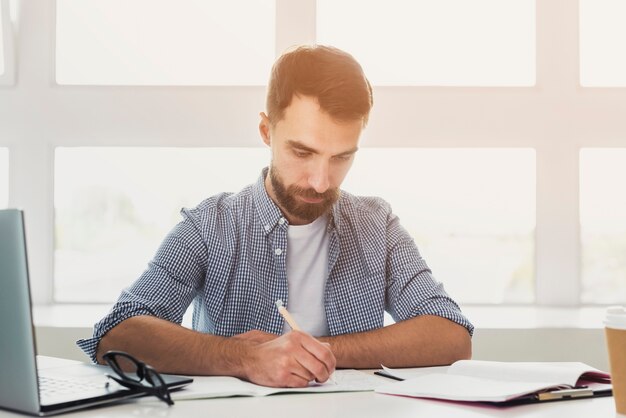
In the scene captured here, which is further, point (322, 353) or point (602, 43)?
point (602, 43)

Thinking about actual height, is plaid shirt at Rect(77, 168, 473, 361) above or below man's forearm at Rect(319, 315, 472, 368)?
above

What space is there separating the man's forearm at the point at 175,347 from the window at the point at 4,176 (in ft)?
4.37

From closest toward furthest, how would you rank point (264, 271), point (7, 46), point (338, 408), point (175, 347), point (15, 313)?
point (15, 313) → point (338, 408) → point (175, 347) → point (264, 271) → point (7, 46)

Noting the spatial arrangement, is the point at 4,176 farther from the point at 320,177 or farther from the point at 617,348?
the point at 617,348

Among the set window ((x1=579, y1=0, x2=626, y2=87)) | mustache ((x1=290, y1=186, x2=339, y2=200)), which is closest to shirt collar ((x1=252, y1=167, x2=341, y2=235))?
mustache ((x1=290, y1=186, x2=339, y2=200))

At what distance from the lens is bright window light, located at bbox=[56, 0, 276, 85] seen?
9.99 ft

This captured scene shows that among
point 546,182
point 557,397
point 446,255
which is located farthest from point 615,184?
point 557,397

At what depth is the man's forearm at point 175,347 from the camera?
5.41 ft

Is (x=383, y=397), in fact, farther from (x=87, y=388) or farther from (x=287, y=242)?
(x=287, y=242)

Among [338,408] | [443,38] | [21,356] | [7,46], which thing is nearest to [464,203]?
[443,38]

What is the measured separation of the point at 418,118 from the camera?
2969 millimetres

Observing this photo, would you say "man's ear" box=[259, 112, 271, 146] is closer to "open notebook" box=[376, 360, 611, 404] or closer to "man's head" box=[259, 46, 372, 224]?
"man's head" box=[259, 46, 372, 224]

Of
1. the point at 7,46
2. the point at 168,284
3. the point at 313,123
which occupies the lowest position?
the point at 168,284

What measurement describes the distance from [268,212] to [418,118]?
3.22 feet
